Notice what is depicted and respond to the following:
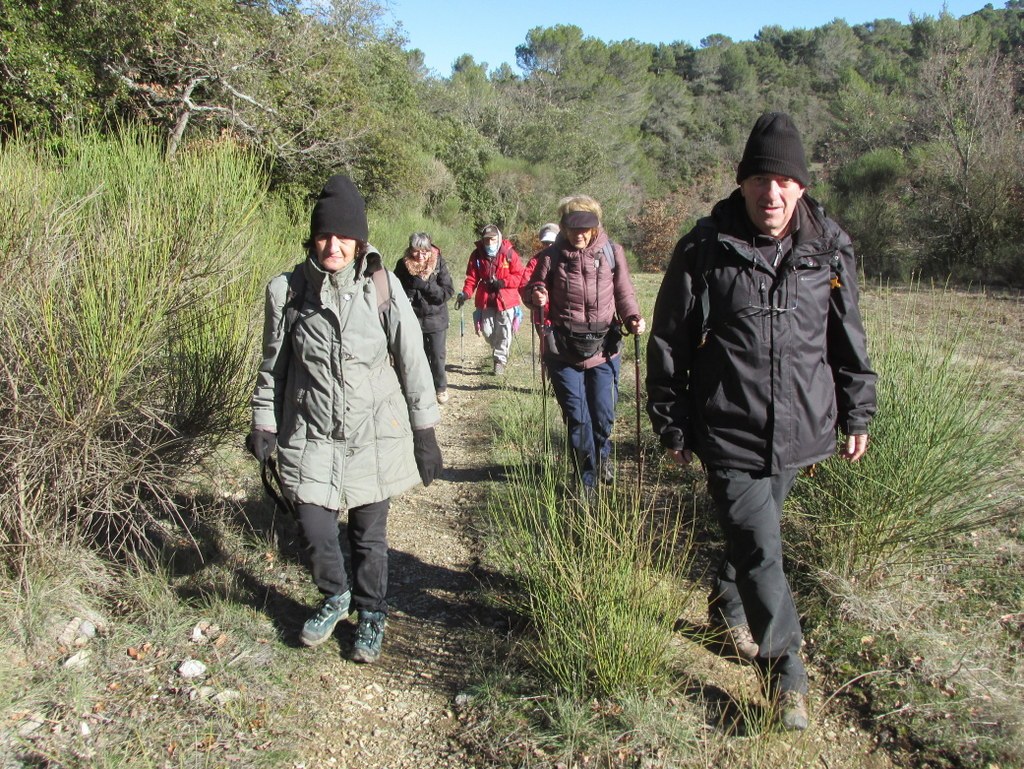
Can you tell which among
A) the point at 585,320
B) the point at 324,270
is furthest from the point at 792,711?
the point at 585,320

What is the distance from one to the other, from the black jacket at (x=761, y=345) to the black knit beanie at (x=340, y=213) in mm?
1169

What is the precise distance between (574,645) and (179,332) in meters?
2.27

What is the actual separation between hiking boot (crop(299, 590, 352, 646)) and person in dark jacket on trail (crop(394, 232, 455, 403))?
4301 millimetres

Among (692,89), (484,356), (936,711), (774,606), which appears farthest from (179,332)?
(692,89)

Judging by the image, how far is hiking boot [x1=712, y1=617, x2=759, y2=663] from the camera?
3090 mm

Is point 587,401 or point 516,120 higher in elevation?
point 516,120

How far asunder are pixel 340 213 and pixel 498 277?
216 inches

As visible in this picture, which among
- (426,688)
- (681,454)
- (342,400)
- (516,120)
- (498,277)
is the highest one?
(516,120)

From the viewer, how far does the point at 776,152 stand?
2.54 metres

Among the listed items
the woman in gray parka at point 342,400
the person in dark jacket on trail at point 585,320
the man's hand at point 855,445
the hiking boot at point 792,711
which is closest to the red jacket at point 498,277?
the person in dark jacket on trail at point 585,320

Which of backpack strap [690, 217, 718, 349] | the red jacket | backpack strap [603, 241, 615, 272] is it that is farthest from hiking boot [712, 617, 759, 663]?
the red jacket

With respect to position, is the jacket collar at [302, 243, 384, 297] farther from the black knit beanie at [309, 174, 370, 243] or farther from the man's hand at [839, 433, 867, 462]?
the man's hand at [839, 433, 867, 462]

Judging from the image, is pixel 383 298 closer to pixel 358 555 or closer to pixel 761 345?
pixel 358 555

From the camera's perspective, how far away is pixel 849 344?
8.78ft
